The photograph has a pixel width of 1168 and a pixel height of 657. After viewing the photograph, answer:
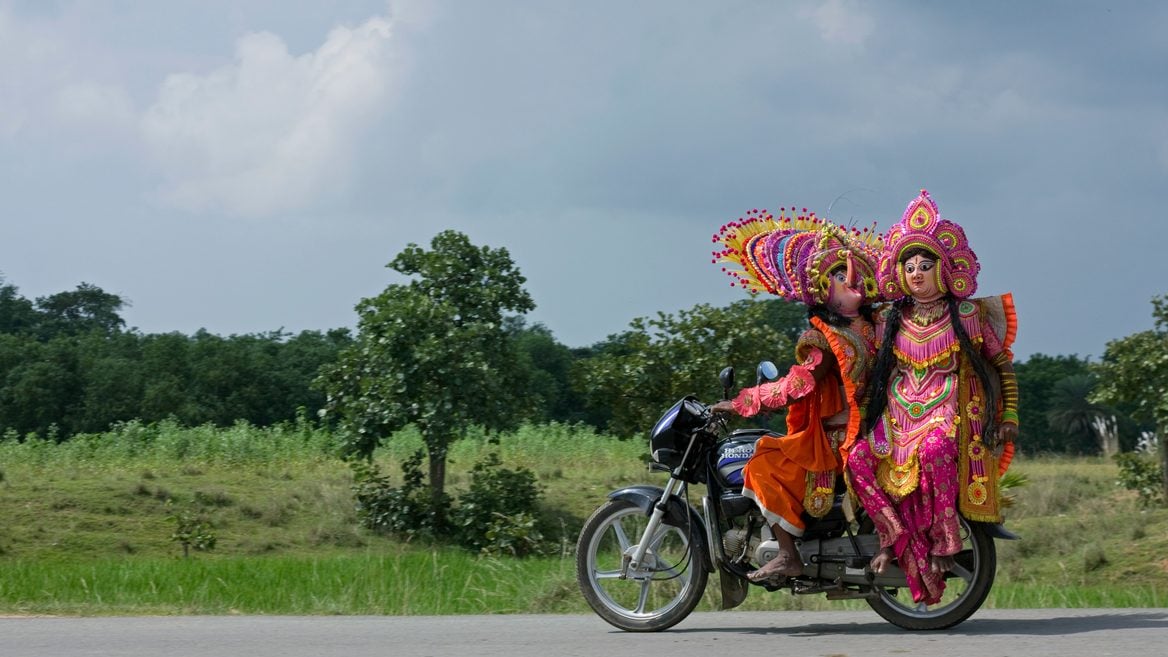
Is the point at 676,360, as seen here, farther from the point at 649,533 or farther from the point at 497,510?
the point at 649,533

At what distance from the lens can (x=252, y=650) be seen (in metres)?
6.68

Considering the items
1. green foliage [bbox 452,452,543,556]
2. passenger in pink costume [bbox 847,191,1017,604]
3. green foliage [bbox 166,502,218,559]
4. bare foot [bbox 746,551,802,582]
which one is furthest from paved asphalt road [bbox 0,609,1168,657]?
green foliage [bbox 166,502,218,559]

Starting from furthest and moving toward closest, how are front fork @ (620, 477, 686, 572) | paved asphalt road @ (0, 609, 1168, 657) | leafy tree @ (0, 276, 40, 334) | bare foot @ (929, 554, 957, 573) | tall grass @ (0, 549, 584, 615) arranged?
1. leafy tree @ (0, 276, 40, 334)
2. tall grass @ (0, 549, 584, 615)
3. front fork @ (620, 477, 686, 572)
4. bare foot @ (929, 554, 957, 573)
5. paved asphalt road @ (0, 609, 1168, 657)

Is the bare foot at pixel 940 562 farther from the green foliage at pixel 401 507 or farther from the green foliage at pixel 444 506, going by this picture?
the green foliage at pixel 401 507

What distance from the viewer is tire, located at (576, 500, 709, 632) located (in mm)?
7316

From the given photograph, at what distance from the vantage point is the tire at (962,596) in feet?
23.1

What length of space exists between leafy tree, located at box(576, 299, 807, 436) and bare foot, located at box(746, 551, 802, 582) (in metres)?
11.2

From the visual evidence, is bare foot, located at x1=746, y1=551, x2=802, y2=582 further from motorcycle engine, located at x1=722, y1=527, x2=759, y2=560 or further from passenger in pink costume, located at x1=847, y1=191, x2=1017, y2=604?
passenger in pink costume, located at x1=847, y1=191, x2=1017, y2=604

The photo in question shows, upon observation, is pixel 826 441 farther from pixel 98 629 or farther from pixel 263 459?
pixel 263 459

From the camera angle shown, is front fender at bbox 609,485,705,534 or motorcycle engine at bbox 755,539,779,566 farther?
front fender at bbox 609,485,705,534

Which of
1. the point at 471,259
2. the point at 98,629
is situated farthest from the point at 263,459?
the point at 98,629

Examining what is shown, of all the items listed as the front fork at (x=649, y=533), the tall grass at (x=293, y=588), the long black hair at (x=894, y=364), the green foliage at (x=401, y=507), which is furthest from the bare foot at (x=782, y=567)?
the green foliage at (x=401, y=507)

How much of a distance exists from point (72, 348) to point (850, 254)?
3803cm

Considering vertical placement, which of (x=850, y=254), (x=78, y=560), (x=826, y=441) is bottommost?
(x=78, y=560)
